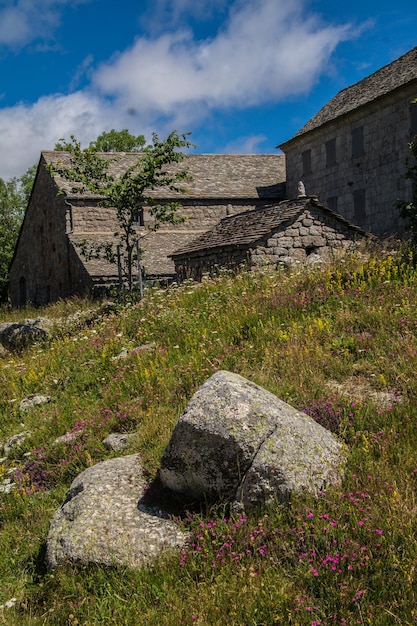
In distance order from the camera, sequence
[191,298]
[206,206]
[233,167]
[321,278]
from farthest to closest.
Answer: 1. [233,167]
2. [206,206]
3. [191,298]
4. [321,278]

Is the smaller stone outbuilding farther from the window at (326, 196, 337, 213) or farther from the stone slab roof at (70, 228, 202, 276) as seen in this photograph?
the window at (326, 196, 337, 213)

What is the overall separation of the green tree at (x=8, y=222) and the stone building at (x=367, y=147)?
24140mm

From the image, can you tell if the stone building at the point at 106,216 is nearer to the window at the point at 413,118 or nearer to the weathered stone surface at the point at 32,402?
the window at the point at 413,118

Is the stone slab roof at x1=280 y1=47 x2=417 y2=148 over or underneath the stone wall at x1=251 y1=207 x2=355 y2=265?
over

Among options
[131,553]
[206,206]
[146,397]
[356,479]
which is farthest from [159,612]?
[206,206]

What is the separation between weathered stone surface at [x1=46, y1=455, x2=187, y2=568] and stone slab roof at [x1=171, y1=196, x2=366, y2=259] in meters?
11.0

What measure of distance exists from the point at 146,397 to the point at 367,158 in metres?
21.7

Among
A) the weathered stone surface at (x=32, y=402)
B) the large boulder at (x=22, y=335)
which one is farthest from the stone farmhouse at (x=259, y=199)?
the weathered stone surface at (x=32, y=402)

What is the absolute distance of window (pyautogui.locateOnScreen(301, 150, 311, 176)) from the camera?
29.8m

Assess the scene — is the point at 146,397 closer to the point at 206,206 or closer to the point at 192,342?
the point at 192,342

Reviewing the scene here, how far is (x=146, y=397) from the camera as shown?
6.96 m

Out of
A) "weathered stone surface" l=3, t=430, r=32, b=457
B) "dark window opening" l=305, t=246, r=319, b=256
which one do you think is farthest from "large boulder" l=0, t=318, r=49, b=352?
"dark window opening" l=305, t=246, r=319, b=256

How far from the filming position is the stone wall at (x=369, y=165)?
23.5 metres

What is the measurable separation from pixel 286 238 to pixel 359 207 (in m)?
11.6
